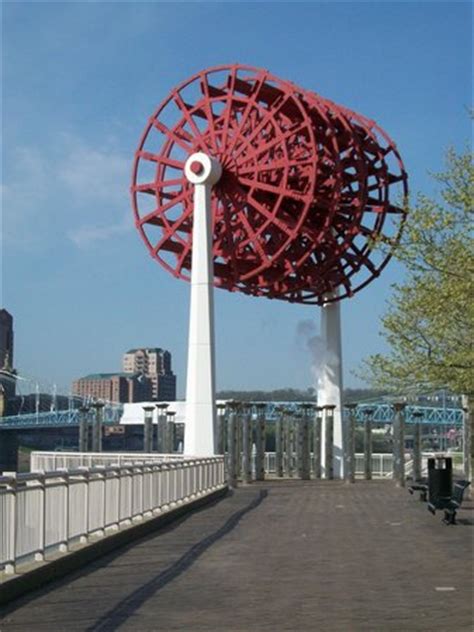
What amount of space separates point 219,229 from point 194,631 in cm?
3995

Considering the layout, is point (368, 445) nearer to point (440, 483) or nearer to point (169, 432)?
point (169, 432)

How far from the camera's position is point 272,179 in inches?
1903

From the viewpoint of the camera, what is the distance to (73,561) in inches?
561

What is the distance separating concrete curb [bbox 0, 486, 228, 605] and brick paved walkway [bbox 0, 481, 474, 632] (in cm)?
13

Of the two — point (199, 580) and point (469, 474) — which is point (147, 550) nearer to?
point (199, 580)

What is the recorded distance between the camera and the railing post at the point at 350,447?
149ft

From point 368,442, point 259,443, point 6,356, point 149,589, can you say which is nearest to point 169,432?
point 259,443

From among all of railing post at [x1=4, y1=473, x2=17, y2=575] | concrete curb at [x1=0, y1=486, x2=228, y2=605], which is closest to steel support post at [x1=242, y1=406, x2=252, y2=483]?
concrete curb at [x1=0, y1=486, x2=228, y2=605]

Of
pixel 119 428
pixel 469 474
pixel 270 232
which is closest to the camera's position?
pixel 469 474

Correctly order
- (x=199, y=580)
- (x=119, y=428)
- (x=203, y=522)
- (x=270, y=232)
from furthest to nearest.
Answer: (x=119, y=428) < (x=270, y=232) < (x=203, y=522) < (x=199, y=580)

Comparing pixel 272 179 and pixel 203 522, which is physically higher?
pixel 272 179

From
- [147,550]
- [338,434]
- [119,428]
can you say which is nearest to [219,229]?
[338,434]

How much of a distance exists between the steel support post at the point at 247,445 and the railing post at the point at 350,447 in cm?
400

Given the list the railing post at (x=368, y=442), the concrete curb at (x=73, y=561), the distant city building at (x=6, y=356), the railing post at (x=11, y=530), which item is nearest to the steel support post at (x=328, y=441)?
the railing post at (x=368, y=442)
